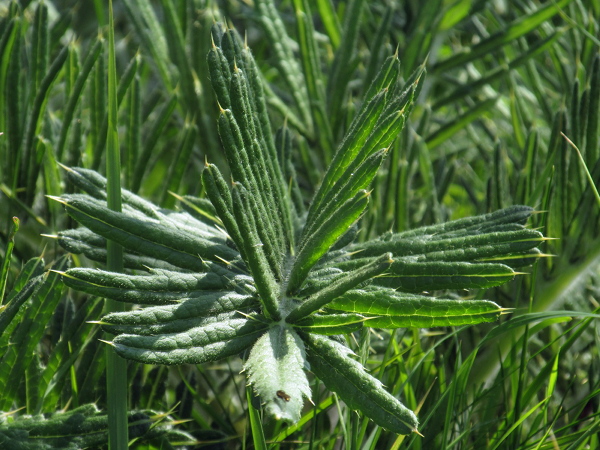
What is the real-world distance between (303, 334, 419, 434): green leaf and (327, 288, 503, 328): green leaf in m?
0.05

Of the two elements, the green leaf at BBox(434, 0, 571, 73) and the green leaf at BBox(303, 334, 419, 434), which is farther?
the green leaf at BBox(434, 0, 571, 73)

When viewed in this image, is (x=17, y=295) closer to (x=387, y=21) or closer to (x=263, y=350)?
(x=263, y=350)

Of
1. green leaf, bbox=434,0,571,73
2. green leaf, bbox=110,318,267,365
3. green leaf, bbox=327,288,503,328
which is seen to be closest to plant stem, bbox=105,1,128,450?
green leaf, bbox=110,318,267,365

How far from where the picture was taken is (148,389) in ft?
2.93

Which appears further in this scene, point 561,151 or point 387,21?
point 387,21

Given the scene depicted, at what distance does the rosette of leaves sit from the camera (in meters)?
0.57

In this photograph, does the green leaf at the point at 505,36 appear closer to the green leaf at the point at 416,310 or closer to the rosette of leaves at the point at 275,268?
the rosette of leaves at the point at 275,268

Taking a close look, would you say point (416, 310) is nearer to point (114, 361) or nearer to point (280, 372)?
point (280, 372)

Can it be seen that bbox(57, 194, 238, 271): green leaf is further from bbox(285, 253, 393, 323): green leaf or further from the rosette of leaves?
bbox(285, 253, 393, 323): green leaf

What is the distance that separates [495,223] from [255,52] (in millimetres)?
1190

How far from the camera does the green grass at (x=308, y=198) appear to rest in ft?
2.59

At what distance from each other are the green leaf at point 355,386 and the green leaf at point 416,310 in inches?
1.8

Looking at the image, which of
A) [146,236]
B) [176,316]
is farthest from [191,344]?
[146,236]

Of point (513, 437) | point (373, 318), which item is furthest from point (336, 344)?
point (513, 437)
